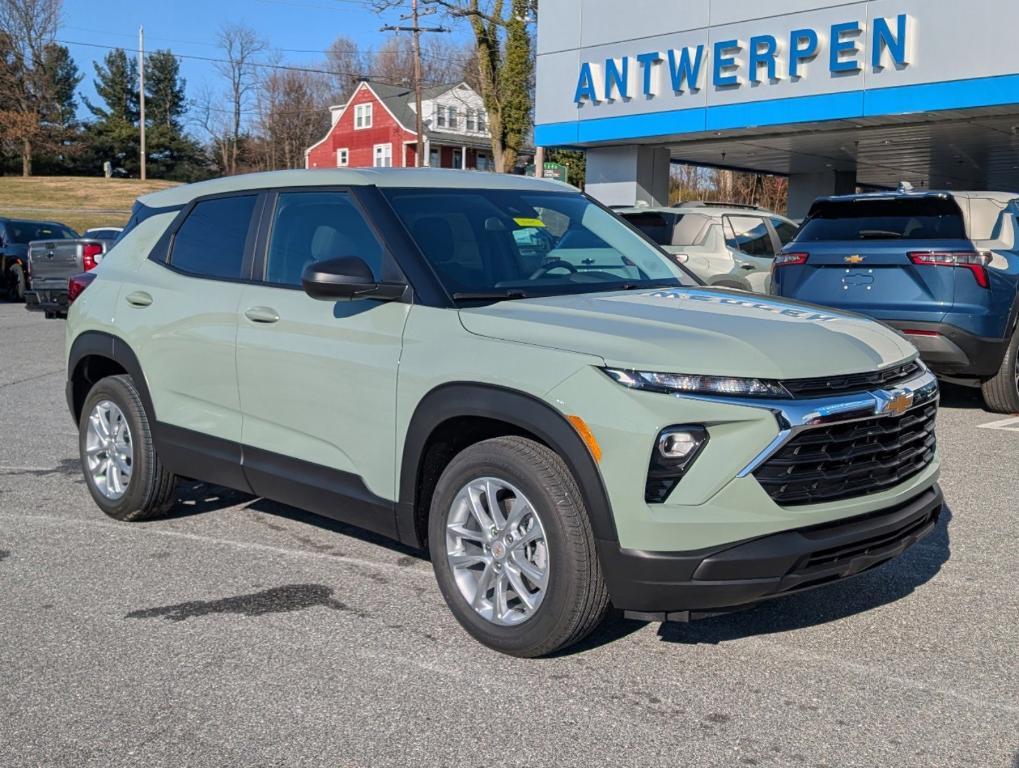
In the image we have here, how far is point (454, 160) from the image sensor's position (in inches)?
2726

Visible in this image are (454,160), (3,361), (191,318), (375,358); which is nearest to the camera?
(375,358)

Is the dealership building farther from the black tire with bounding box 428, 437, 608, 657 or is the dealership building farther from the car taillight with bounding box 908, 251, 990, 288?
the black tire with bounding box 428, 437, 608, 657

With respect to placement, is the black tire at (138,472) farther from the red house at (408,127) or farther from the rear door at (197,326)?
the red house at (408,127)

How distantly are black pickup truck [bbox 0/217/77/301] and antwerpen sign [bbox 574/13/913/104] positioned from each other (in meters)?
11.3

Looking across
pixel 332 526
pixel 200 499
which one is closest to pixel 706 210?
pixel 200 499

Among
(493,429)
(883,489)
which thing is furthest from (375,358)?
(883,489)

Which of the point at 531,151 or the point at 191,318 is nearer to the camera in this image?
the point at 191,318

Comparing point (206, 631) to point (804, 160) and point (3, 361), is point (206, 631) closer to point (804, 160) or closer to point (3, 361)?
point (3, 361)

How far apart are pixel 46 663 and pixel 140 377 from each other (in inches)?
79.8

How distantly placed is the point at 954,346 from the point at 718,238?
18.7 feet

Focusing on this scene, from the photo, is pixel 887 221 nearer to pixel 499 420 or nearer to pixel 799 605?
pixel 799 605

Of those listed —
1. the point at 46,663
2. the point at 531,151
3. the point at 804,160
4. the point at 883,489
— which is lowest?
the point at 46,663

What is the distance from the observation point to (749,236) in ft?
47.0

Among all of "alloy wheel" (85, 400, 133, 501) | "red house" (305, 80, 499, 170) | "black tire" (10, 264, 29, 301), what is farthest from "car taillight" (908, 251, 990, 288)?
"red house" (305, 80, 499, 170)
